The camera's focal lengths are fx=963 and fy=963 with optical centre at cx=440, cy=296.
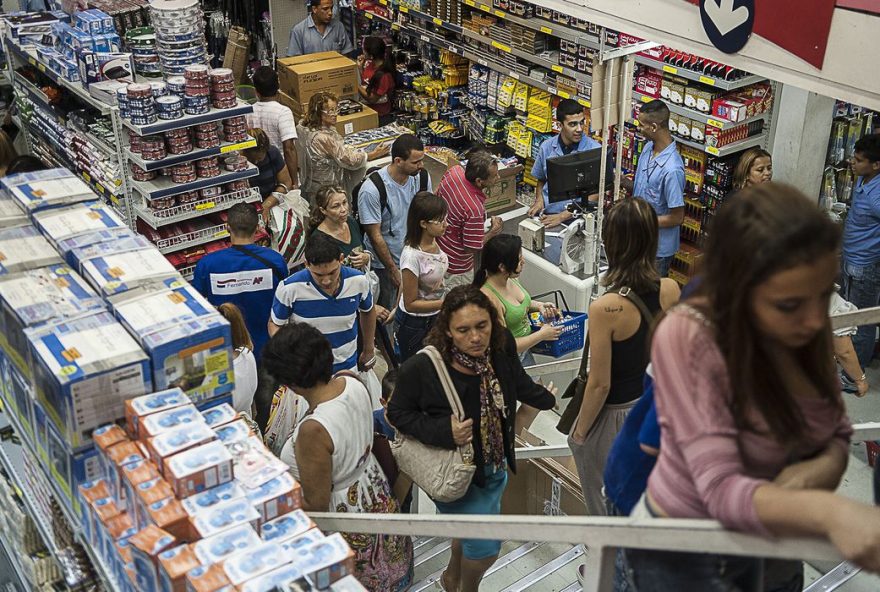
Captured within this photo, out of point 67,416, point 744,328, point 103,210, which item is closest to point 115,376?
point 67,416

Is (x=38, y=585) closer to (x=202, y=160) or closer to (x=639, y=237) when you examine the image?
(x=639, y=237)

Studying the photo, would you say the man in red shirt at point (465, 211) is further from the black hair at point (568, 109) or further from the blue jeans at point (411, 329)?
A: the black hair at point (568, 109)

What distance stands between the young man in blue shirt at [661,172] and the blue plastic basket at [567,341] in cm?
115

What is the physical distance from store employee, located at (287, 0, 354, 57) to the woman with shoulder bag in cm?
731

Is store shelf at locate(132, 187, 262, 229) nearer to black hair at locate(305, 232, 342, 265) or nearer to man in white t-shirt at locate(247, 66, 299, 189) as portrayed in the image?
man in white t-shirt at locate(247, 66, 299, 189)

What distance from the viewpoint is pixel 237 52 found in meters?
11.2

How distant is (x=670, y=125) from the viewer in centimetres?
741

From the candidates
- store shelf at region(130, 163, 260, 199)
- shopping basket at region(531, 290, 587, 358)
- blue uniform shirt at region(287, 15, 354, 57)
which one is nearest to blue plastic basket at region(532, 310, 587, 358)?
shopping basket at region(531, 290, 587, 358)

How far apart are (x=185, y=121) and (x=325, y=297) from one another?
74.5 inches

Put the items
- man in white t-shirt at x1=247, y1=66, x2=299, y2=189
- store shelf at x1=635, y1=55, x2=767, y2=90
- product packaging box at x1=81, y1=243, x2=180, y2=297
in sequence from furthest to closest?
man in white t-shirt at x1=247, y1=66, x2=299, y2=189
store shelf at x1=635, y1=55, x2=767, y2=90
product packaging box at x1=81, y1=243, x2=180, y2=297

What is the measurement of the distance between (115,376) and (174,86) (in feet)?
12.7

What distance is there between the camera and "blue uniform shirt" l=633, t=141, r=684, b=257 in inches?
253

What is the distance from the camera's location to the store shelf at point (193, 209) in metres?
6.25

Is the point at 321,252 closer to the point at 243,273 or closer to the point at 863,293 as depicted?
the point at 243,273
